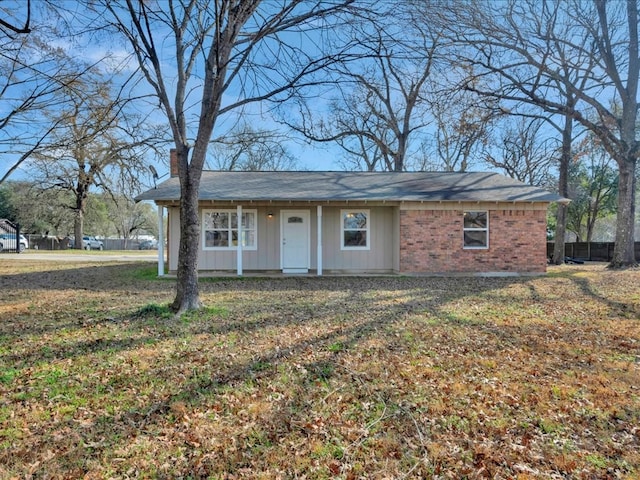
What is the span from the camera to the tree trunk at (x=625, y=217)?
13.1m

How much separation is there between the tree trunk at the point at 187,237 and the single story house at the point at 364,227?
503 centimetres

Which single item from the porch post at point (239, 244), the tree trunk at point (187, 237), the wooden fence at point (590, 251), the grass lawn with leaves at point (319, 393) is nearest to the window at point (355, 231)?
the porch post at point (239, 244)

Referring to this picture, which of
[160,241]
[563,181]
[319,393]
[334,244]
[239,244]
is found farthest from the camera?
[563,181]

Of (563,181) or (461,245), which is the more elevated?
(563,181)

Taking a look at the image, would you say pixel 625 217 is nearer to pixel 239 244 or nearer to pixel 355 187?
pixel 355 187

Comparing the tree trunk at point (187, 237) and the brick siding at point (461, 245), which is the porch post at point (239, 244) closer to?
the brick siding at point (461, 245)

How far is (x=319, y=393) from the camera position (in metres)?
3.36

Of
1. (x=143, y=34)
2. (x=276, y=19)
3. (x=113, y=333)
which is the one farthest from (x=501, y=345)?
(x=143, y=34)

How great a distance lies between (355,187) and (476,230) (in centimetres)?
409

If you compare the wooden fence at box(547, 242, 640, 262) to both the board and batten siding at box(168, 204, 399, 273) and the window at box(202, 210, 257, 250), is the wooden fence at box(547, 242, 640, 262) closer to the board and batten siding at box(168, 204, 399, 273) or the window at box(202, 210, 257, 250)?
the board and batten siding at box(168, 204, 399, 273)

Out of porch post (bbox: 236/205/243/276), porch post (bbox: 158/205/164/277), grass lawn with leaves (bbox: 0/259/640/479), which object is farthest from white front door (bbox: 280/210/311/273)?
grass lawn with leaves (bbox: 0/259/640/479)

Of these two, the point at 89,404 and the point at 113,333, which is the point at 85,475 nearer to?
the point at 89,404

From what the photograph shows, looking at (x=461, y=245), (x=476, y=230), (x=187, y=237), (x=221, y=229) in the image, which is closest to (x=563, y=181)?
(x=476, y=230)

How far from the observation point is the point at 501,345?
4.68m
